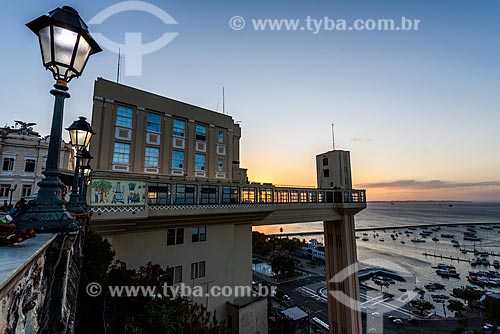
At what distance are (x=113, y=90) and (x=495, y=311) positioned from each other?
36.6 metres

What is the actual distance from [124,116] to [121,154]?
224 cm

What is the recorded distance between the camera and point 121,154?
13.4 meters

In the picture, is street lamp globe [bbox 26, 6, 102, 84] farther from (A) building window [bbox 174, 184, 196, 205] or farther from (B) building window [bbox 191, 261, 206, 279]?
(B) building window [bbox 191, 261, 206, 279]

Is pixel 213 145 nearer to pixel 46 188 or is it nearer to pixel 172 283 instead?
pixel 172 283

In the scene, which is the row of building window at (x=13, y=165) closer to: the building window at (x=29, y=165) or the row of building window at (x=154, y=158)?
the building window at (x=29, y=165)

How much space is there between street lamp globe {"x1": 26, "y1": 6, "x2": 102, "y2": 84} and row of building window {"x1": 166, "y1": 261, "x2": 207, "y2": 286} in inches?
391

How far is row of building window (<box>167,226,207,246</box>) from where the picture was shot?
10578 millimetres

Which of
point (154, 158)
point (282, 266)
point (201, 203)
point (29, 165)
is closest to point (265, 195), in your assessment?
point (201, 203)

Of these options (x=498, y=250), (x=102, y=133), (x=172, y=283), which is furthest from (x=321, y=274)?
(x=498, y=250)

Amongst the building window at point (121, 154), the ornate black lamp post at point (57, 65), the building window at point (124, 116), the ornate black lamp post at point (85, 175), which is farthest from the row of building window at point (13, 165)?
the ornate black lamp post at point (57, 65)

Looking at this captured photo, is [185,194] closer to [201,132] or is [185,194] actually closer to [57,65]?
[201,132]

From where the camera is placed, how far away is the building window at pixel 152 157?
14.3 meters

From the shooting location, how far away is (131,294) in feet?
19.6

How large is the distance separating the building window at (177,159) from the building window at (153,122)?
6.24ft
